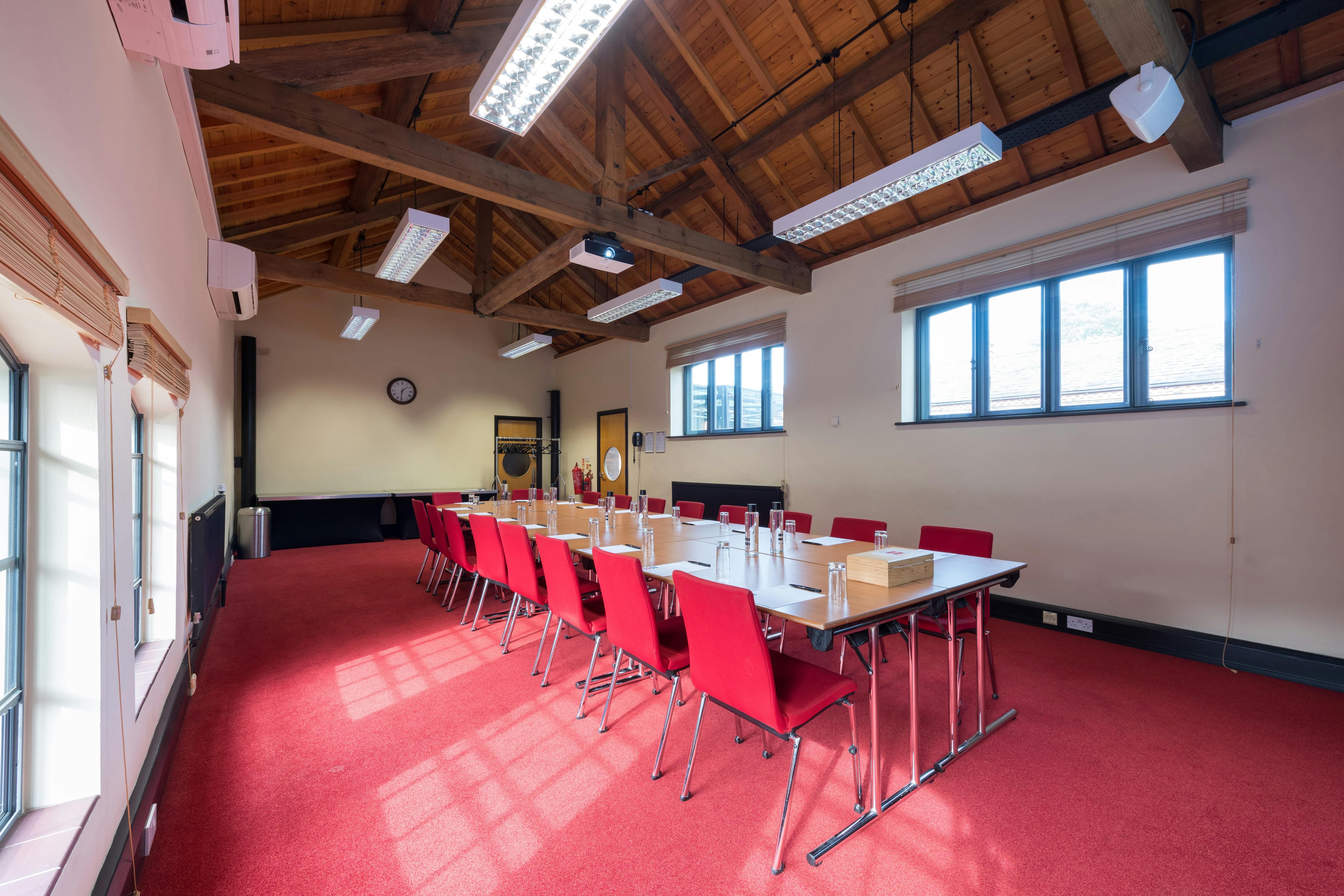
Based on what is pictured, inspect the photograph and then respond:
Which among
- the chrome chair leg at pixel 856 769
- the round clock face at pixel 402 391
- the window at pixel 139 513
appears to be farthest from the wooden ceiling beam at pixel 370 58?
the round clock face at pixel 402 391

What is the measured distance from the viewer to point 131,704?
188 cm

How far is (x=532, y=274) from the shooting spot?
19.0 feet

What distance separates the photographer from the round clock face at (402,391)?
9344 mm

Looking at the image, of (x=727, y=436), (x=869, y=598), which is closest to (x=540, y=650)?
(x=869, y=598)

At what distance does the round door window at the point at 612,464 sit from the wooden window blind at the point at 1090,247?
209 inches

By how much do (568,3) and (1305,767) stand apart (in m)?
4.55

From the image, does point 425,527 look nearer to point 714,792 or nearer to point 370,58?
point 370,58

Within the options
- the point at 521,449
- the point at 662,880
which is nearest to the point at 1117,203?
the point at 662,880

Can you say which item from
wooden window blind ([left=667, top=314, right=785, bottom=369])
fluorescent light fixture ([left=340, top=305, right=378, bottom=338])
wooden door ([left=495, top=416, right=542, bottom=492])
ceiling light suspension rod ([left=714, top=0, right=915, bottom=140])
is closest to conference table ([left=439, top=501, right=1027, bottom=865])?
wooden window blind ([left=667, top=314, right=785, bottom=369])

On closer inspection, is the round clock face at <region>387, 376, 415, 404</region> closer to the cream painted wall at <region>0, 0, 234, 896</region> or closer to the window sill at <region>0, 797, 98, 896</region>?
the cream painted wall at <region>0, 0, 234, 896</region>

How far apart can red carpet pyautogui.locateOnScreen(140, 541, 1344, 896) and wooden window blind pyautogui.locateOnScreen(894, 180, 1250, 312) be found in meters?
2.77

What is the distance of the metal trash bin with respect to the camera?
7.32m

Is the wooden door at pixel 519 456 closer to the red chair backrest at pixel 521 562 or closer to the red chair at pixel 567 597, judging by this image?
the red chair backrest at pixel 521 562

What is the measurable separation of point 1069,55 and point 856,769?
440cm
